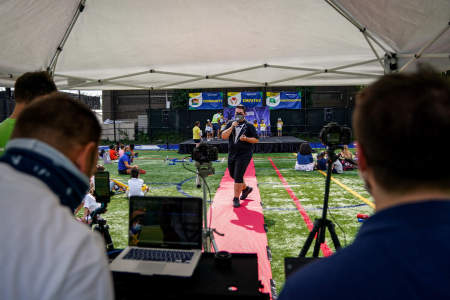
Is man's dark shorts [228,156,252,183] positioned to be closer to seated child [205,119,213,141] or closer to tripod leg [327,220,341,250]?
tripod leg [327,220,341,250]

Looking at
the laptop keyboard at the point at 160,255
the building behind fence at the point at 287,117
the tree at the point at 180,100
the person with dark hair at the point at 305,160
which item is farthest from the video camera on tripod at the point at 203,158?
the tree at the point at 180,100

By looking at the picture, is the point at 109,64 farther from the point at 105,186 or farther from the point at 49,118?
the point at 49,118

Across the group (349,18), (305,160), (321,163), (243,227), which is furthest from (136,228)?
(321,163)

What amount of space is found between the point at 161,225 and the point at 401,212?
1705 mm

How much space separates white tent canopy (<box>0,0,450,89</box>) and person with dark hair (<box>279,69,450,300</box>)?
10.3ft

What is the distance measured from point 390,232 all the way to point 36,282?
79 centimetres

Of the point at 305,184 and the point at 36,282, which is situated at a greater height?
the point at 36,282

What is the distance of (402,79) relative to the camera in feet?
2.32

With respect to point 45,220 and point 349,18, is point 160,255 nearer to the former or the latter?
point 45,220

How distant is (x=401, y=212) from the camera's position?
0.65 metres

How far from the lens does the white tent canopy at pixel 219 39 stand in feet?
11.8

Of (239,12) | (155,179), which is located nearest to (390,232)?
(239,12)

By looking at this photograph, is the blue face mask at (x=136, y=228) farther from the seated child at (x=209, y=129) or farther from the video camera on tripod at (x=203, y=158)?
the seated child at (x=209, y=129)

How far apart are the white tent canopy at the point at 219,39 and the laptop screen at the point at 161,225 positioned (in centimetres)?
289
